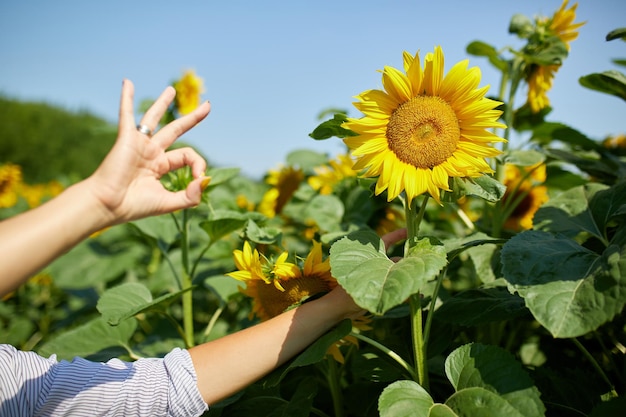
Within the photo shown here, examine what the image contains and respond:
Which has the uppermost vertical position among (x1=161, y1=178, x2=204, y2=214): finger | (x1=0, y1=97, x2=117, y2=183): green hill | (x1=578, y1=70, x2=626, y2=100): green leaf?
(x1=578, y1=70, x2=626, y2=100): green leaf

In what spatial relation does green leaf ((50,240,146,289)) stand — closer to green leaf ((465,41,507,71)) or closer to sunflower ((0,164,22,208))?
sunflower ((0,164,22,208))

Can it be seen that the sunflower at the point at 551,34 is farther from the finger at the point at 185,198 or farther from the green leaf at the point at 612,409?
the finger at the point at 185,198

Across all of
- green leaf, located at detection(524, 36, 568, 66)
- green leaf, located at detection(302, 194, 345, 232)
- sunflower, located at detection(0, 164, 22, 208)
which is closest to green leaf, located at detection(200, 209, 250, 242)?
green leaf, located at detection(302, 194, 345, 232)

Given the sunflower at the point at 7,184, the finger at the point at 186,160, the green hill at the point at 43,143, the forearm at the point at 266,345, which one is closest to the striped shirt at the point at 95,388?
the forearm at the point at 266,345

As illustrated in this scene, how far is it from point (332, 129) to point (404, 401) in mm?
628

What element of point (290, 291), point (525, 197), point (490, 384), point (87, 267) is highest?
point (290, 291)

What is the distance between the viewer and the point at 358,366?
1291 mm

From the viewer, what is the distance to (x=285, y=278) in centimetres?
125

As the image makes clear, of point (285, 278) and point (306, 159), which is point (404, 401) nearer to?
point (285, 278)

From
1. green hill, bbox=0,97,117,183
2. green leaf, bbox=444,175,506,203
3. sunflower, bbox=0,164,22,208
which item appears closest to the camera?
green leaf, bbox=444,175,506,203

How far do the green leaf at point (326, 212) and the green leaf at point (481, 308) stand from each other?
0.56 metres

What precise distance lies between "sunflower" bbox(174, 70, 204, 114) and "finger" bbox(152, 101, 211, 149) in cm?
142

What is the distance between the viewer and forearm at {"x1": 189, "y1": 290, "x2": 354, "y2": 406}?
1125mm

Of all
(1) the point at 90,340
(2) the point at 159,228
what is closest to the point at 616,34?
(2) the point at 159,228
